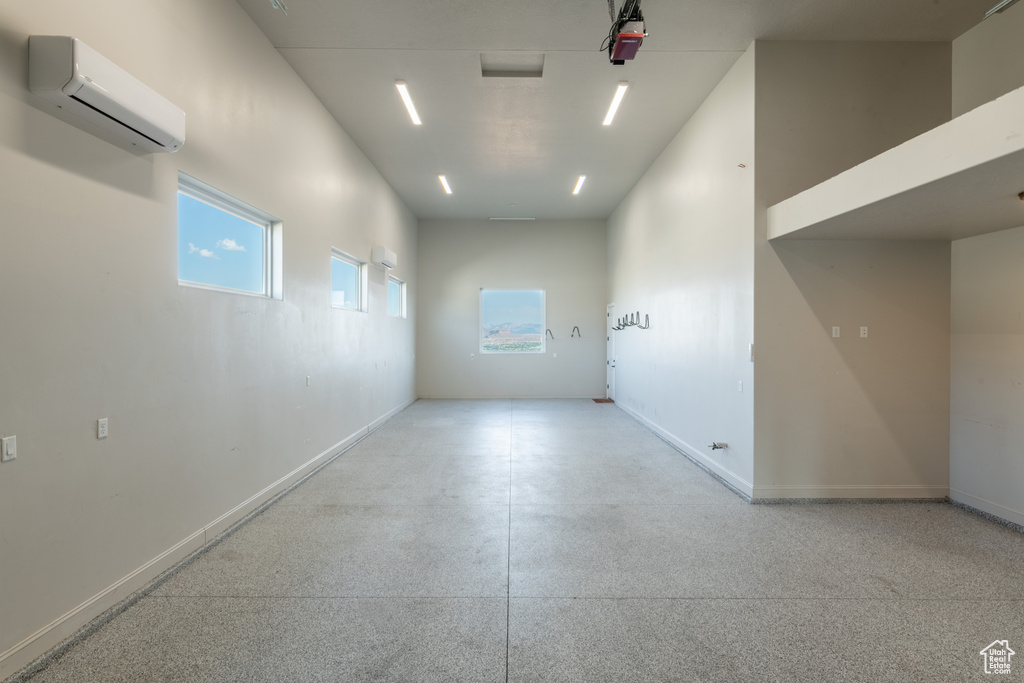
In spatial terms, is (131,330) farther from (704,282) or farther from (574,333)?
(574,333)

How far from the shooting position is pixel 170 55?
107 inches

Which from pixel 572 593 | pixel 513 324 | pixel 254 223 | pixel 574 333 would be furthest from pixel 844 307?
pixel 513 324

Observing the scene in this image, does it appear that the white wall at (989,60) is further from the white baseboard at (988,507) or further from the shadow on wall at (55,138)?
the shadow on wall at (55,138)

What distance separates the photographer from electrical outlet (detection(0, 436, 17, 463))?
1.81 m

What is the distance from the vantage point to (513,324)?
1024 cm

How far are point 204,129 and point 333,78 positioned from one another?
182 centimetres

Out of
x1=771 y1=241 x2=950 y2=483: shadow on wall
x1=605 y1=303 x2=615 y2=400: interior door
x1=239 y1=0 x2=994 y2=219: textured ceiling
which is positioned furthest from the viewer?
x1=605 y1=303 x2=615 y2=400: interior door

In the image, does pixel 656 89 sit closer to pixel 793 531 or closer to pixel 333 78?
pixel 333 78

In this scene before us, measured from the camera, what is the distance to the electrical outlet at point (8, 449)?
5.95 feet

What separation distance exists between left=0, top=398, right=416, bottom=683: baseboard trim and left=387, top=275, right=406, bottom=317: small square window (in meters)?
4.49

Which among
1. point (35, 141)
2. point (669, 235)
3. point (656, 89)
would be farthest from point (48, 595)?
point (669, 235)

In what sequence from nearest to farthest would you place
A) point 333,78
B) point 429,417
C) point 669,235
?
1. point 333,78
2. point 669,235
3. point 429,417

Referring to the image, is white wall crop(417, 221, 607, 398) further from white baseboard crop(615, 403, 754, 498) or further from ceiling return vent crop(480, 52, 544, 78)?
ceiling return vent crop(480, 52, 544, 78)

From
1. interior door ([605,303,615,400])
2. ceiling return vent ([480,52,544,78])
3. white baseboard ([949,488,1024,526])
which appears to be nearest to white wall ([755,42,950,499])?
white baseboard ([949,488,1024,526])
